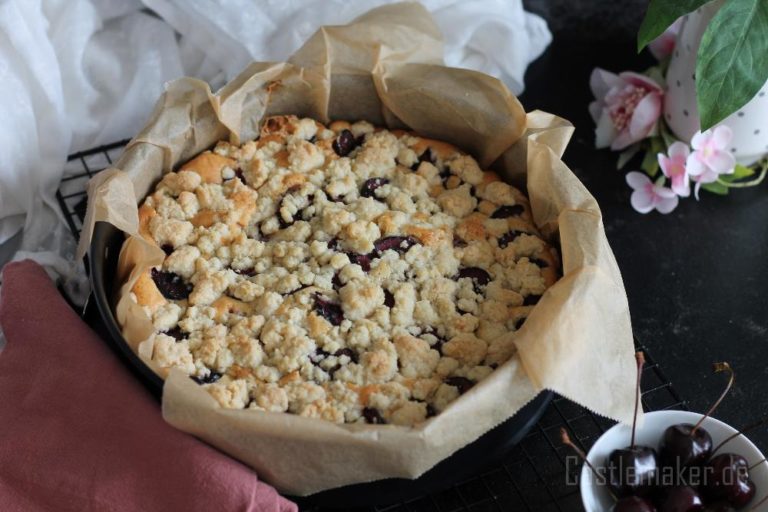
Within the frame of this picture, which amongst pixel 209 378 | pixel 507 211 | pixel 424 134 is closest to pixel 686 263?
pixel 507 211

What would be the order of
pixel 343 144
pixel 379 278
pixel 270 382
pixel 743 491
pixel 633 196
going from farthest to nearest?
1. pixel 633 196
2. pixel 343 144
3. pixel 379 278
4. pixel 270 382
5. pixel 743 491

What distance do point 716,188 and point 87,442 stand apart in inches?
40.8

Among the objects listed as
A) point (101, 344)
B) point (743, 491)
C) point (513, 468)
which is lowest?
point (513, 468)

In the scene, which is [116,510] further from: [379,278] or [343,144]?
[343,144]

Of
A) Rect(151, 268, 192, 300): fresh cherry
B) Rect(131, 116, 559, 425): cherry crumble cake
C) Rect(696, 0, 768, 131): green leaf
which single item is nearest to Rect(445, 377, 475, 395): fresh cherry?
Rect(131, 116, 559, 425): cherry crumble cake

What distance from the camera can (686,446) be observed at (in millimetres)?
1093

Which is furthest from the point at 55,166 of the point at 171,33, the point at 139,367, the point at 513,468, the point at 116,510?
the point at 513,468

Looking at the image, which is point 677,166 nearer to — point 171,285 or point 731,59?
point 731,59

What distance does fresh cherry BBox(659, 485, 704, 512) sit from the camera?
1.04 m

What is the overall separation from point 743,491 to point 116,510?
0.67 m

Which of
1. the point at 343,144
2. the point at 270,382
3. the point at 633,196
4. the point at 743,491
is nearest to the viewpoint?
the point at 743,491

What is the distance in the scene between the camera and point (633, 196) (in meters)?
1.59

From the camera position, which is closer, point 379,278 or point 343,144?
point 379,278

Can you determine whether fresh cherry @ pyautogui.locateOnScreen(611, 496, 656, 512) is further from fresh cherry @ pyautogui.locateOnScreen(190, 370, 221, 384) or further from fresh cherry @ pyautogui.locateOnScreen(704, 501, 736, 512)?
fresh cherry @ pyautogui.locateOnScreen(190, 370, 221, 384)
